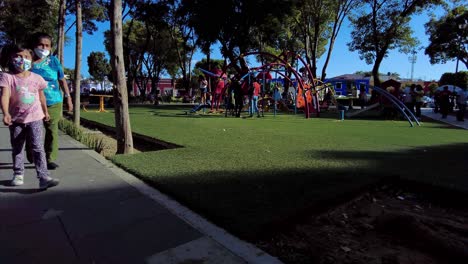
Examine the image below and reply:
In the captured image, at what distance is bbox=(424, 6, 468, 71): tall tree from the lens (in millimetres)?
33281

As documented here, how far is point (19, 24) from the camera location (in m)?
25.8

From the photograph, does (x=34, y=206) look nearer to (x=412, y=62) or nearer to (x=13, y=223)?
(x=13, y=223)

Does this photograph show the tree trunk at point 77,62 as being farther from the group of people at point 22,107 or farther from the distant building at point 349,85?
the distant building at point 349,85

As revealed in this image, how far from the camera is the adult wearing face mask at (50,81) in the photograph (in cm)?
507

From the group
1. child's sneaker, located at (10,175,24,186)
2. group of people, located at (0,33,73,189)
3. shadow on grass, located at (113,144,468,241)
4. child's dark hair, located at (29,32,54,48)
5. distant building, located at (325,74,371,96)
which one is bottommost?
child's sneaker, located at (10,175,24,186)

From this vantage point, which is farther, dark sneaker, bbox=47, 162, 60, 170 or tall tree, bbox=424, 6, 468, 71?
tall tree, bbox=424, 6, 468, 71

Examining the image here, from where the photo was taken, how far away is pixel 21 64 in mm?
4230

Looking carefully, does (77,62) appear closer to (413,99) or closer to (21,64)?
(21,64)

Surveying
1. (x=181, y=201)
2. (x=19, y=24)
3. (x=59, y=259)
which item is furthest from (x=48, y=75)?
(x=19, y=24)

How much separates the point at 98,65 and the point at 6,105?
211 ft

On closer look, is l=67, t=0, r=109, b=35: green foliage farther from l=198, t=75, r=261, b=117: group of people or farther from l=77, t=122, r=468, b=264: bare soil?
l=77, t=122, r=468, b=264: bare soil

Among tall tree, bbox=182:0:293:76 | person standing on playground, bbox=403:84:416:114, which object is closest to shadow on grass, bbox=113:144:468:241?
person standing on playground, bbox=403:84:416:114

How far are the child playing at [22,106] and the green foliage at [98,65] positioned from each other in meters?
63.0

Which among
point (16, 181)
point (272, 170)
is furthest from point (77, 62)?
point (272, 170)
